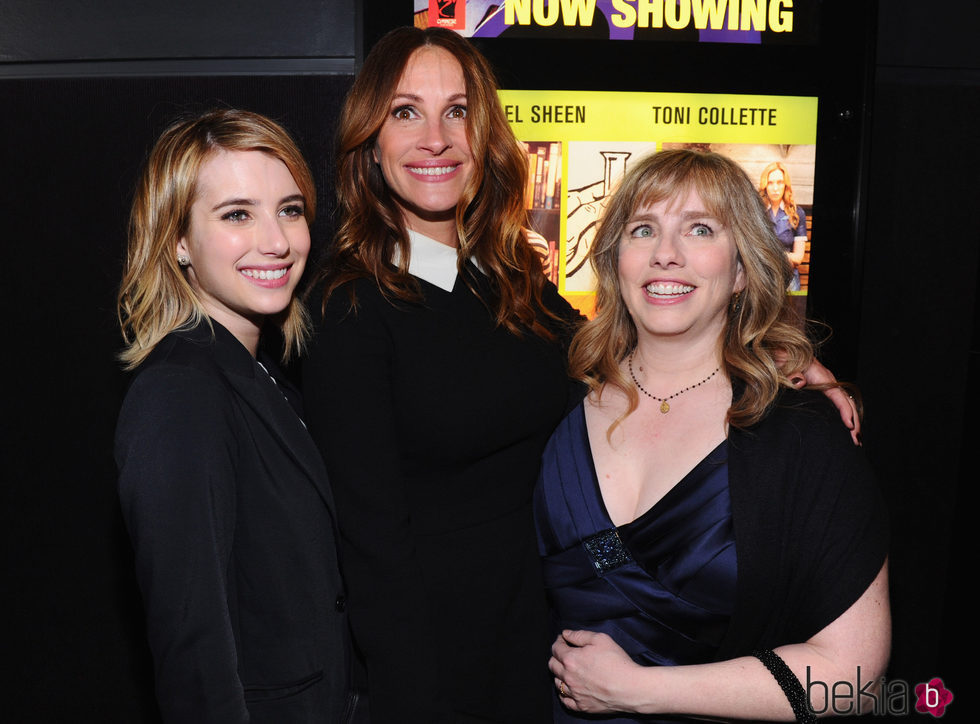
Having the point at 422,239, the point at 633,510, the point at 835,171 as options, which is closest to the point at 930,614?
the point at 835,171

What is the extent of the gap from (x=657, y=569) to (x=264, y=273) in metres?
0.98

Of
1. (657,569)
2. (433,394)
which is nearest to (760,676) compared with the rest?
(657,569)

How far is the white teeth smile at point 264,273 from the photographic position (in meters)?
1.62

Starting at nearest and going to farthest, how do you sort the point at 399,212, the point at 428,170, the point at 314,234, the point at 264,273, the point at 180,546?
the point at 180,546, the point at 264,273, the point at 428,170, the point at 399,212, the point at 314,234

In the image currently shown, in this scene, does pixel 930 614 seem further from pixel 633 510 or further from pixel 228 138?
pixel 228 138

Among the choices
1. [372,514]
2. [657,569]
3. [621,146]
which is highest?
[621,146]

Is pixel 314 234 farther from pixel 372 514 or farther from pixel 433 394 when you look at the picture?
pixel 372 514

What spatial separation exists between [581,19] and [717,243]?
37.9 inches

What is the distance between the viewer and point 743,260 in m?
1.65

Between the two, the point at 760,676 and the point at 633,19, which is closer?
the point at 760,676

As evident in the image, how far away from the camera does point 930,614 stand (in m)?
2.84

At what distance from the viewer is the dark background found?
2.36m

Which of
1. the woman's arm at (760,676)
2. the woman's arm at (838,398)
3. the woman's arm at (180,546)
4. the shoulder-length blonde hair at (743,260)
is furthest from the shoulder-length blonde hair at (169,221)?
the woman's arm at (838,398)

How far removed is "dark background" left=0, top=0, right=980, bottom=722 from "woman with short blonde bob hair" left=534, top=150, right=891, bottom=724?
2.62 ft
